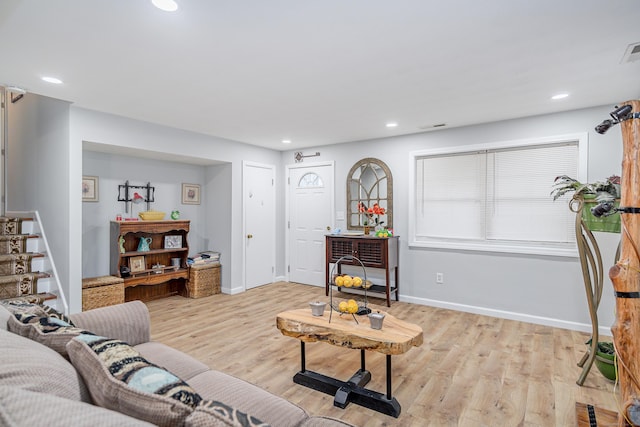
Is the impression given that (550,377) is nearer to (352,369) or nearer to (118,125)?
(352,369)

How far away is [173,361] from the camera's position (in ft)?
6.05

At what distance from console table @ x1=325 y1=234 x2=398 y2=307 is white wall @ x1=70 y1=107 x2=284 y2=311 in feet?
4.71

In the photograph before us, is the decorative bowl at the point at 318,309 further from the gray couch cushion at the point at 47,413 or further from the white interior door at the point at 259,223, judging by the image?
the white interior door at the point at 259,223

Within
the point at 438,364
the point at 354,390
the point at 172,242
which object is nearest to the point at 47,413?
the point at 354,390

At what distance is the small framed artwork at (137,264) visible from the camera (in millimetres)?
4520

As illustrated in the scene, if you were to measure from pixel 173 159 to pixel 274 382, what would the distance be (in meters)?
3.73

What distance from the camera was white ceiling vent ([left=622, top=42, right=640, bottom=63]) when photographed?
2271 millimetres

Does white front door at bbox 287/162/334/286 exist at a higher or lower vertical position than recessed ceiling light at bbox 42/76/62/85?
lower

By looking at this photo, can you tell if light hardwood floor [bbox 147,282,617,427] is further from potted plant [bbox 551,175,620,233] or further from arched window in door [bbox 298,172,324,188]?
arched window in door [bbox 298,172,324,188]

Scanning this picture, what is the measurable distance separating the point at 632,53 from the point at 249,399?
10.9 feet

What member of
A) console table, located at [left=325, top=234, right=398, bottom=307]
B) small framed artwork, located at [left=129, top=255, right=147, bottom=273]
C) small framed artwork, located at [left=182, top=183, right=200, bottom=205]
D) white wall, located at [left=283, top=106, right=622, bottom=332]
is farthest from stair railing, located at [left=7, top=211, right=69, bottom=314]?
white wall, located at [left=283, top=106, right=622, bottom=332]

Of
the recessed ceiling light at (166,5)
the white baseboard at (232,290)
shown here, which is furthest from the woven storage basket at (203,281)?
the recessed ceiling light at (166,5)

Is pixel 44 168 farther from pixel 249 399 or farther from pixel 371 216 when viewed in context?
pixel 371 216

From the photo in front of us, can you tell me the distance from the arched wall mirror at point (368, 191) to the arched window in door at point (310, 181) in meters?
0.61
